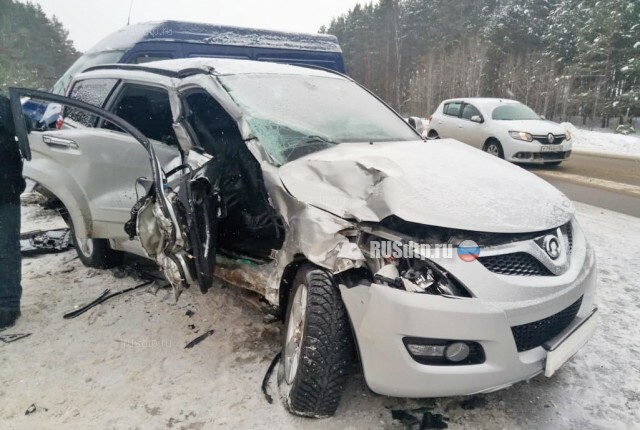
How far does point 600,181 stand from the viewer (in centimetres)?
839

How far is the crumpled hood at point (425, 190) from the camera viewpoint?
2.09 meters

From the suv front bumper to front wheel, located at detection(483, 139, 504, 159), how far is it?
8.29 meters

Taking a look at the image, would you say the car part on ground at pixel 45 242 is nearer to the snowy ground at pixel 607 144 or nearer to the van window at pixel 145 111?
the van window at pixel 145 111

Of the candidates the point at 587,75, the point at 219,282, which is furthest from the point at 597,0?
the point at 219,282

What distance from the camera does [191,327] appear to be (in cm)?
314

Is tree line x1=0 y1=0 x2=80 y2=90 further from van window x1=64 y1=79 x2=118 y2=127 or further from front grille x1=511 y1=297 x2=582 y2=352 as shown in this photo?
front grille x1=511 y1=297 x2=582 y2=352

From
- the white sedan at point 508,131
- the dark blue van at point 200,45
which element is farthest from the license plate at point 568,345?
the white sedan at point 508,131

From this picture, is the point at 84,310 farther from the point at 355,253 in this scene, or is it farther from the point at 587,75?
the point at 587,75

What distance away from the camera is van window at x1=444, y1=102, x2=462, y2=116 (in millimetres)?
11344

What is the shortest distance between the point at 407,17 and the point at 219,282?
5438cm

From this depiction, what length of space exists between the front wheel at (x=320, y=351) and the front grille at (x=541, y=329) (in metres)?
0.78

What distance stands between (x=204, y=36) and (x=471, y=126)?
642 cm

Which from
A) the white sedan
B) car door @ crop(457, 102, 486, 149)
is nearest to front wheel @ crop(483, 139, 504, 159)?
the white sedan

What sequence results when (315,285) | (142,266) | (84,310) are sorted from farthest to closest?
(142,266) < (84,310) < (315,285)
